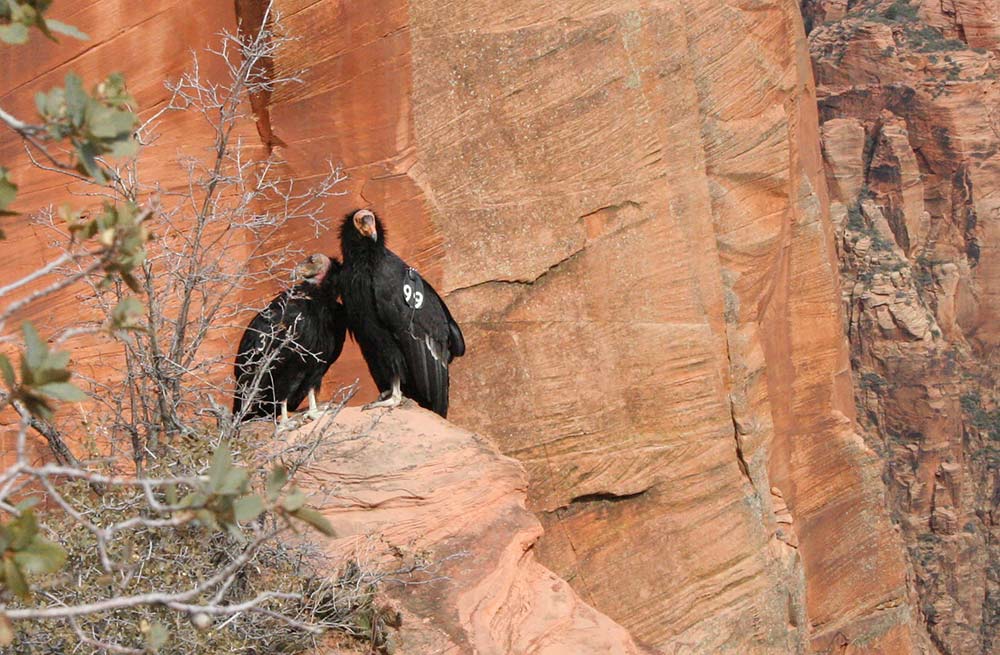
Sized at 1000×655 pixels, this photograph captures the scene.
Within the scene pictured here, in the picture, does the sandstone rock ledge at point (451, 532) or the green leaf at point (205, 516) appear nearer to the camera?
the green leaf at point (205, 516)

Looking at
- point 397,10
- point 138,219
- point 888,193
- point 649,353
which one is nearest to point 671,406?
point 649,353

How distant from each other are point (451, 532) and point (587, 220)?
4521 millimetres

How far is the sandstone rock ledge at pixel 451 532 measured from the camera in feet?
18.9

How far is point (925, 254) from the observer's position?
46.5 meters

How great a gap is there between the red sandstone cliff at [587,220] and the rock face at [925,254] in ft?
91.3

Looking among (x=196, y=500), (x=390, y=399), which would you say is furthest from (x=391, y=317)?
(x=196, y=500)

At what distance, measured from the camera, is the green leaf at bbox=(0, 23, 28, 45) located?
292 cm

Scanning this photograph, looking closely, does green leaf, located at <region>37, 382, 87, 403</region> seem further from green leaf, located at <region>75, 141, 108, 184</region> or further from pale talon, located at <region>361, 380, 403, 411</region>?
pale talon, located at <region>361, 380, 403, 411</region>

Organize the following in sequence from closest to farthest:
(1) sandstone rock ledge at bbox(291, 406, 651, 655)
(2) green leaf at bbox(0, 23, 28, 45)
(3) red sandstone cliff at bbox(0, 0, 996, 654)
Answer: (2) green leaf at bbox(0, 23, 28, 45)
(1) sandstone rock ledge at bbox(291, 406, 651, 655)
(3) red sandstone cliff at bbox(0, 0, 996, 654)

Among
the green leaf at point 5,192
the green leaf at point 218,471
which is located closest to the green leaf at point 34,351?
the green leaf at point 5,192

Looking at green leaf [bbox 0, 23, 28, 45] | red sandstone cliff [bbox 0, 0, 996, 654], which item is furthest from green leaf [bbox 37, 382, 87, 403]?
red sandstone cliff [bbox 0, 0, 996, 654]

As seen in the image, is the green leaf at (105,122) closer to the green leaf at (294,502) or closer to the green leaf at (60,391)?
the green leaf at (60,391)

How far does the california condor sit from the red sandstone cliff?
2.28 metres

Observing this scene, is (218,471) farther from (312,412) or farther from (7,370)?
(312,412)
